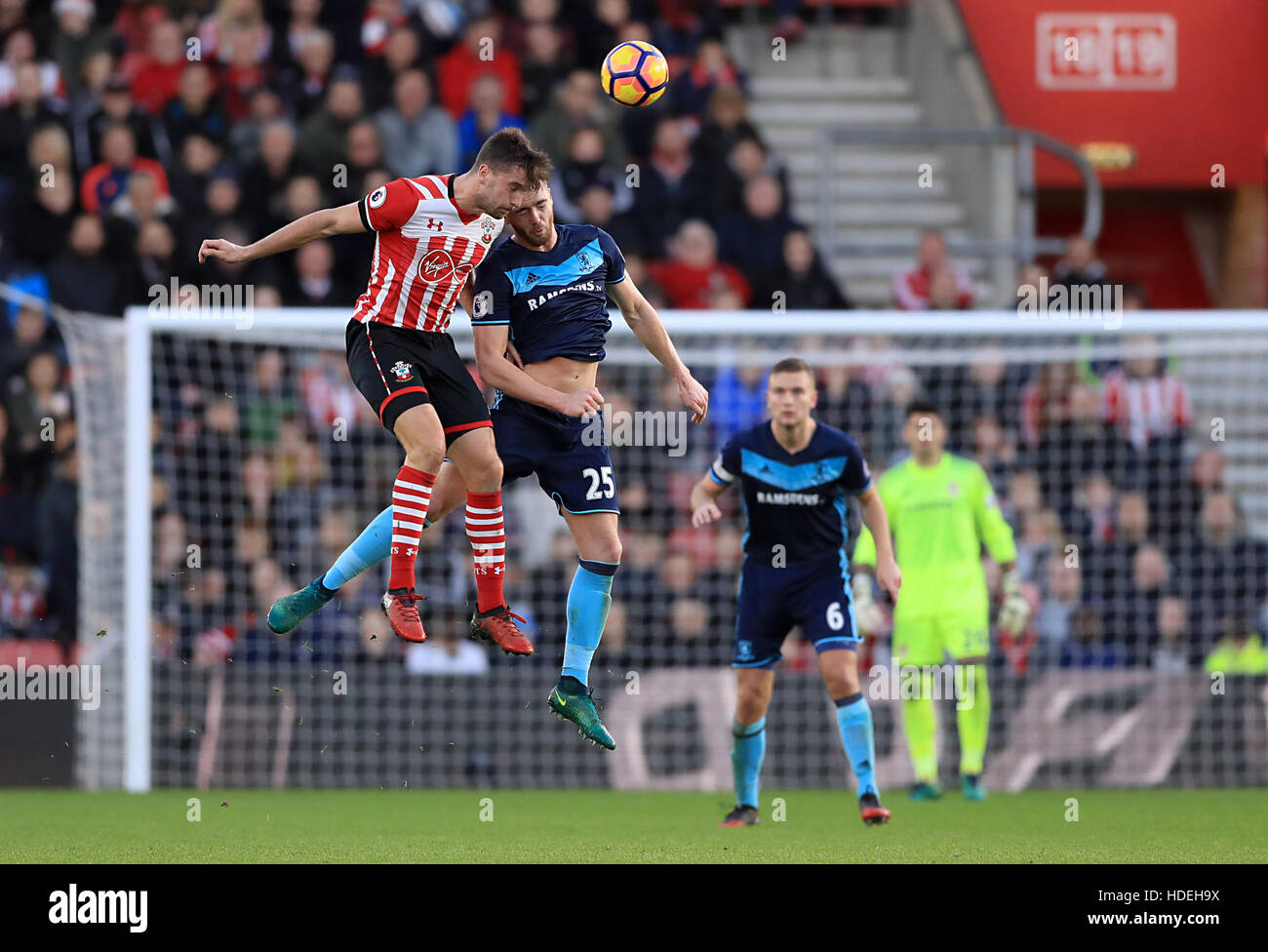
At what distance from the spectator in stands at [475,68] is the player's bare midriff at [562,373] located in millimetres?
7525

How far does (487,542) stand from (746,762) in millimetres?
2558

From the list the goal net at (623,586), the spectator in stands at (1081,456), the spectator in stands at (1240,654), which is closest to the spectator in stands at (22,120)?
the goal net at (623,586)

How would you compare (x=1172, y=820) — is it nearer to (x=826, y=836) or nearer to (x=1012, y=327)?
(x=826, y=836)

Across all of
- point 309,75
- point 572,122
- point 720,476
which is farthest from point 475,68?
point 720,476

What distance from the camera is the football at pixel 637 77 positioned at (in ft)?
24.6

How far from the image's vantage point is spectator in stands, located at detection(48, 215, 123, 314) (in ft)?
42.2

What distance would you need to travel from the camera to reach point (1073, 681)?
490 inches

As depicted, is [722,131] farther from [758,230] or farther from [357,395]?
[357,395]

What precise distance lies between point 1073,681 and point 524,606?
361 centimetres

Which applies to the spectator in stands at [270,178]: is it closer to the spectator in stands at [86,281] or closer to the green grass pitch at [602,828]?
the spectator in stands at [86,281]

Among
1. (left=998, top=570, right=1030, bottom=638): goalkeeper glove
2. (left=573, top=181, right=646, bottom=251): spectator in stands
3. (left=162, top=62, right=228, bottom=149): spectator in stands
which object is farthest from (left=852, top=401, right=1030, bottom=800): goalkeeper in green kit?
(left=162, top=62, right=228, bottom=149): spectator in stands

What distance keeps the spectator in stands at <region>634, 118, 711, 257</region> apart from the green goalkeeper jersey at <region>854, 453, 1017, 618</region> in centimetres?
343

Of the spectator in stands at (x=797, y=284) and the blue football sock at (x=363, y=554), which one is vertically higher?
the spectator in stands at (x=797, y=284)

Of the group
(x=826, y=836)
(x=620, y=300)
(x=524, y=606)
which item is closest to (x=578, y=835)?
(x=826, y=836)
